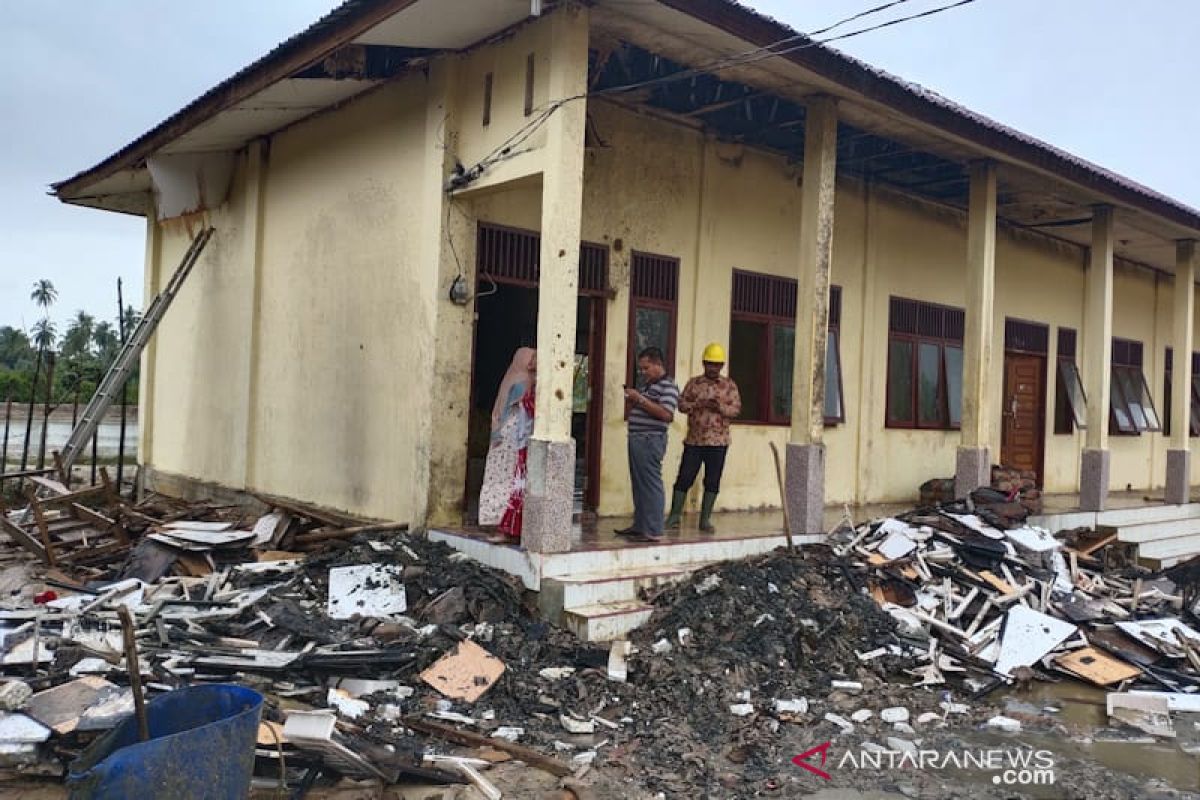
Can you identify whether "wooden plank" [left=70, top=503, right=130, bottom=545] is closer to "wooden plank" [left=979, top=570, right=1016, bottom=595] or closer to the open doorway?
the open doorway

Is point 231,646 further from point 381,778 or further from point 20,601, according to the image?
point 20,601

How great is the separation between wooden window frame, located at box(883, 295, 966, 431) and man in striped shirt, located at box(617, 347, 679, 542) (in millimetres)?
5602

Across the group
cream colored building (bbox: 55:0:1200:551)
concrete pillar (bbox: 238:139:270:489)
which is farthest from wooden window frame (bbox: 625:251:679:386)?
concrete pillar (bbox: 238:139:270:489)

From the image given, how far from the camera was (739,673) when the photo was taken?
20.3 feet

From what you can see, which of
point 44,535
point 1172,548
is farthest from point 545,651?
point 1172,548

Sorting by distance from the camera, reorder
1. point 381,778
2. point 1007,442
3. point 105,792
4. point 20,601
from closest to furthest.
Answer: point 105,792 < point 381,778 < point 20,601 < point 1007,442

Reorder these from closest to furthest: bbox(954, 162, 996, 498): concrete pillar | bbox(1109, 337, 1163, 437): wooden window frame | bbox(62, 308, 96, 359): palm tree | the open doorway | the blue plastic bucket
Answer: the blue plastic bucket, the open doorway, bbox(954, 162, 996, 498): concrete pillar, bbox(1109, 337, 1163, 437): wooden window frame, bbox(62, 308, 96, 359): palm tree

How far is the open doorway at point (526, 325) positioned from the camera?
848 cm

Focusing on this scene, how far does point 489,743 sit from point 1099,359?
34.8 feet

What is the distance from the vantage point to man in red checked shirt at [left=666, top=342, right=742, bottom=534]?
8.30 metres

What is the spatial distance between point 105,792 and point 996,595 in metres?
7.00

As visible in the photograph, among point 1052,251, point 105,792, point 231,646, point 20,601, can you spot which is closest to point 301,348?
point 20,601

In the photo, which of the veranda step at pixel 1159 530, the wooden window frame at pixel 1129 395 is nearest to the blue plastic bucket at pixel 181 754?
the veranda step at pixel 1159 530

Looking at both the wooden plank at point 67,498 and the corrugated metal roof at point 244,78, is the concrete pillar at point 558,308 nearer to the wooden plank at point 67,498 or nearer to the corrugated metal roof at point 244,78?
A: the corrugated metal roof at point 244,78
